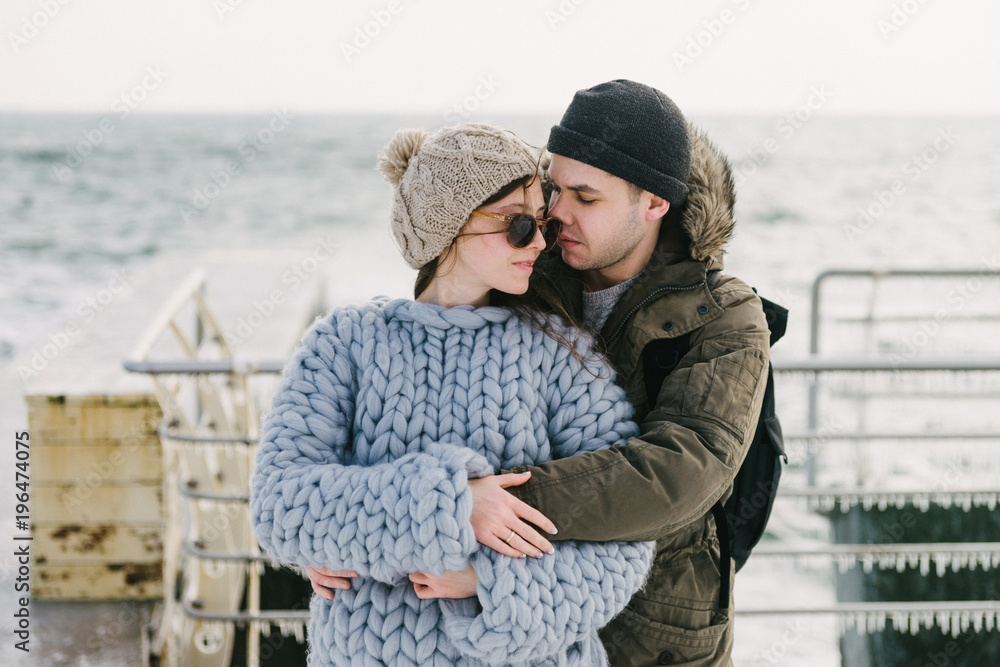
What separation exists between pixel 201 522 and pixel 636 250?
2.03 m

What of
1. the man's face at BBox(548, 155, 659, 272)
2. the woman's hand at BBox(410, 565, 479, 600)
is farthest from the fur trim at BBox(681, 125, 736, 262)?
the woman's hand at BBox(410, 565, 479, 600)

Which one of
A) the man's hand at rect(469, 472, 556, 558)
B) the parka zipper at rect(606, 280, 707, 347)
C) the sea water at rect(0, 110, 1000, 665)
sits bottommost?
the man's hand at rect(469, 472, 556, 558)

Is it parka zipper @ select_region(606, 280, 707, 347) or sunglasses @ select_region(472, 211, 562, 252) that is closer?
sunglasses @ select_region(472, 211, 562, 252)

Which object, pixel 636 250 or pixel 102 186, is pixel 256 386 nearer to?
pixel 636 250

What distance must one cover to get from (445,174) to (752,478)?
3.00 ft

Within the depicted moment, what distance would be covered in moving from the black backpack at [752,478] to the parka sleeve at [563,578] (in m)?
0.17

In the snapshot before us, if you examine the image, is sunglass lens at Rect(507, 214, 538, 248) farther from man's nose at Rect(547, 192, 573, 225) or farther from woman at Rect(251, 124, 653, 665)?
man's nose at Rect(547, 192, 573, 225)

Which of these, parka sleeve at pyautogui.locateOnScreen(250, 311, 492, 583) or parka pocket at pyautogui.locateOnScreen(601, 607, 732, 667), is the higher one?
parka sleeve at pyautogui.locateOnScreen(250, 311, 492, 583)

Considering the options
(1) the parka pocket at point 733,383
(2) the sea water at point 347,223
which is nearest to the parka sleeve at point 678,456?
(1) the parka pocket at point 733,383

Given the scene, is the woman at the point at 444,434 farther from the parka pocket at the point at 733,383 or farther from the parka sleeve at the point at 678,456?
the parka pocket at the point at 733,383

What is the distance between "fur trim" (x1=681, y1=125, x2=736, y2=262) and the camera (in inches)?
64.4

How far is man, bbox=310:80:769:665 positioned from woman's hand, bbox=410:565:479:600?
147 mm

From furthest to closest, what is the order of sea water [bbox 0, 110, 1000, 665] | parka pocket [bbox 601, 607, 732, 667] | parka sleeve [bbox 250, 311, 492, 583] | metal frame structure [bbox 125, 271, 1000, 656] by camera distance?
sea water [bbox 0, 110, 1000, 665] → metal frame structure [bbox 125, 271, 1000, 656] → parka pocket [bbox 601, 607, 732, 667] → parka sleeve [bbox 250, 311, 492, 583]

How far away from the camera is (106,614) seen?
9.93 ft
